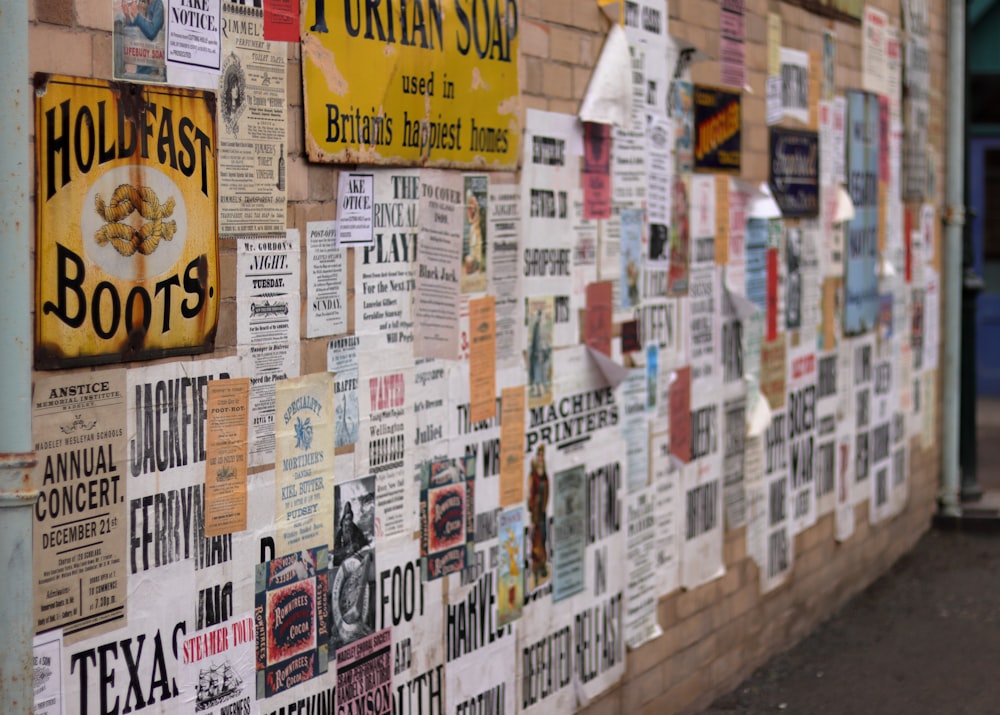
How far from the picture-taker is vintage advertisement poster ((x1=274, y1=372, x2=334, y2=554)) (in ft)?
11.8

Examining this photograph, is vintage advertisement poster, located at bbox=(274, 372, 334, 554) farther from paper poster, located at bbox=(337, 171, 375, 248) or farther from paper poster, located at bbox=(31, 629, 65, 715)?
paper poster, located at bbox=(31, 629, 65, 715)

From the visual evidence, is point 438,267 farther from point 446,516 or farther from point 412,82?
point 446,516

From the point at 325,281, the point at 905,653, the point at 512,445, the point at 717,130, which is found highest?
the point at 717,130

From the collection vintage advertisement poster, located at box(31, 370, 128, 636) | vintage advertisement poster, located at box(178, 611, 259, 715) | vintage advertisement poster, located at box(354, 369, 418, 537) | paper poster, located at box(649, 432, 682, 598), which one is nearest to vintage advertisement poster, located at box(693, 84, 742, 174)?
paper poster, located at box(649, 432, 682, 598)

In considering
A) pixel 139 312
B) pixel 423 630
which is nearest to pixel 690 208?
pixel 423 630

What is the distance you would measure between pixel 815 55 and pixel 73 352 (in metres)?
5.40

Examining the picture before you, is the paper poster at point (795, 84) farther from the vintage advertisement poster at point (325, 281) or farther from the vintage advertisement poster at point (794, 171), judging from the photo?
the vintage advertisement poster at point (325, 281)

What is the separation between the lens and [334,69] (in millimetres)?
3689

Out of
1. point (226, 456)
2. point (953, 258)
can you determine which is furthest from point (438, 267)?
point (953, 258)

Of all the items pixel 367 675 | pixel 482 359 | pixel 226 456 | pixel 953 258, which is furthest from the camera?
pixel 953 258

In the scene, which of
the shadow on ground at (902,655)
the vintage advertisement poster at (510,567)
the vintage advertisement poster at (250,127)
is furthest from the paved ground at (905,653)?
the vintage advertisement poster at (250,127)

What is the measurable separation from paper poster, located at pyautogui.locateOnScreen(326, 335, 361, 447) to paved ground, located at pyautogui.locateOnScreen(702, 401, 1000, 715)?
119 inches

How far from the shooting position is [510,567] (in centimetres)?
471

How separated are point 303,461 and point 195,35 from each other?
1.05m
